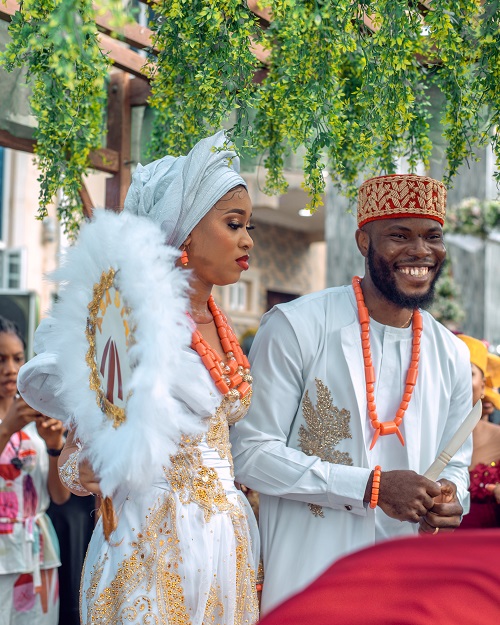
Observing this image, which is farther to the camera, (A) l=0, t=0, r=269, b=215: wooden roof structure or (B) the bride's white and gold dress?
(A) l=0, t=0, r=269, b=215: wooden roof structure

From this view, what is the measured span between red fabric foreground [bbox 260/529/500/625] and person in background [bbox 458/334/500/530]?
2956mm

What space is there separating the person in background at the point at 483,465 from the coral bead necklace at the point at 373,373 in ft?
3.43

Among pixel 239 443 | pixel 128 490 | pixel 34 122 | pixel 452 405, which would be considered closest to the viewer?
pixel 128 490

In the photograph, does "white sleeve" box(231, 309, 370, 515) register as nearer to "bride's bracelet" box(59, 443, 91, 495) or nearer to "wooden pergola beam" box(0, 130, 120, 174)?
"bride's bracelet" box(59, 443, 91, 495)

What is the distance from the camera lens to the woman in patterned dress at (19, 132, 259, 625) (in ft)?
8.70

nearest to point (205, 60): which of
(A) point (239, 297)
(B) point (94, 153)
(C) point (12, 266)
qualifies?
(B) point (94, 153)

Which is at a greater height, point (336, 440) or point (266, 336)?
point (266, 336)

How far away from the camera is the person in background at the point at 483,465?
4.46m

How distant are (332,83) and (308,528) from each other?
157 centimetres

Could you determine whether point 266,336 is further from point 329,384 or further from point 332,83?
point 332,83

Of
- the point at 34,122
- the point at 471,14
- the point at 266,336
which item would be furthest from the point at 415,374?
the point at 34,122

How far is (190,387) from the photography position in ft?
8.80

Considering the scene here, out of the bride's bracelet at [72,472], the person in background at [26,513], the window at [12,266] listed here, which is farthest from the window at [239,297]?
the bride's bracelet at [72,472]

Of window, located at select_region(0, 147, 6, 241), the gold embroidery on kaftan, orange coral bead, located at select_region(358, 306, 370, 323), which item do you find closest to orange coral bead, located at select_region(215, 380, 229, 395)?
the gold embroidery on kaftan
